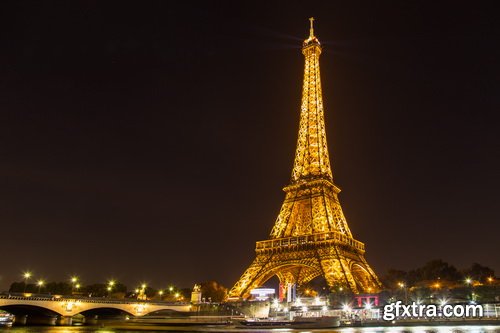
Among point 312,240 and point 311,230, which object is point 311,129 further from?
point 312,240

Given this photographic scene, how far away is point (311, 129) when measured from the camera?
8519 cm

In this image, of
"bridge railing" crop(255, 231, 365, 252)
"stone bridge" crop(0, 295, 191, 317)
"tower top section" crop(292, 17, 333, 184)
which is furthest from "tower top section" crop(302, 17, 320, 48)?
"stone bridge" crop(0, 295, 191, 317)

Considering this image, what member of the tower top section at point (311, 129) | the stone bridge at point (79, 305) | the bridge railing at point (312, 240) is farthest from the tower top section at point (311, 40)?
the stone bridge at point (79, 305)

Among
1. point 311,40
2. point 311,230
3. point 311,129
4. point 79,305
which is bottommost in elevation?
point 79,305

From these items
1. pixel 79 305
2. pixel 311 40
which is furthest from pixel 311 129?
pixel 79 305

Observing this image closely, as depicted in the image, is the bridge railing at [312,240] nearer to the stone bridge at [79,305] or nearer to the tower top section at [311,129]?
the tower top section at [311,129]

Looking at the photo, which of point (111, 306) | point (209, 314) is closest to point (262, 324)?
point (209, 314)

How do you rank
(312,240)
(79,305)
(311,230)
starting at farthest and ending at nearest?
(311,230) → (312,240) → (79,305)

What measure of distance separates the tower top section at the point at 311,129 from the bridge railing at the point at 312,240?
1213 cm

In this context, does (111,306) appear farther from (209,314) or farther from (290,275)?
(290,275)

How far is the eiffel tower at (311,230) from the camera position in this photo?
66.3 metres

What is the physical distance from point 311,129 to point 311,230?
2155cm

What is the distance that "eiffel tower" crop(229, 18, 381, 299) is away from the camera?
66.3m

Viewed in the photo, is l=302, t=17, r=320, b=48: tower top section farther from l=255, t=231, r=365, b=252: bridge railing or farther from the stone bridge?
the stone bridge
